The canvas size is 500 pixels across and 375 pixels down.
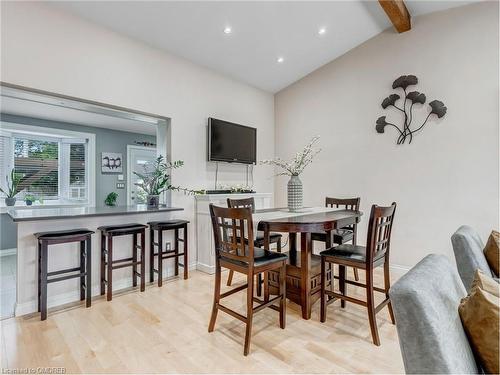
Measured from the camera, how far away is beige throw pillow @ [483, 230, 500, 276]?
172cm

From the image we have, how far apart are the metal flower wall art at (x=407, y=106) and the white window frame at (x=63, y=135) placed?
17.2 feet

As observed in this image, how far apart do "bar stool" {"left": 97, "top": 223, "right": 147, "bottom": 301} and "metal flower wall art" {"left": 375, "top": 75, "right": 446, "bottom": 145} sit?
355cm

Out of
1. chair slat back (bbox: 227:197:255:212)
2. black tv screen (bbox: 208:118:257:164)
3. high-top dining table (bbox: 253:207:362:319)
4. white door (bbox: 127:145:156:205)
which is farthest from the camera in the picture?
white door (bbox: 127:145:156:205)

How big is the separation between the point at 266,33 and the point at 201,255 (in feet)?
10.2

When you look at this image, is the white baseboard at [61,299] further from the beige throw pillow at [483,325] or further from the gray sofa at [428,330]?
the beige throw pillow at [483,325]

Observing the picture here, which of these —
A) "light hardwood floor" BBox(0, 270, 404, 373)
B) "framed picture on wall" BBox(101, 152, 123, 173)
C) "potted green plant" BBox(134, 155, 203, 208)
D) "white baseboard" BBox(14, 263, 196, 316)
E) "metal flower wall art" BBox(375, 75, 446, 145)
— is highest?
"metal flower wall art" BBox(375, 75, 446, 145)

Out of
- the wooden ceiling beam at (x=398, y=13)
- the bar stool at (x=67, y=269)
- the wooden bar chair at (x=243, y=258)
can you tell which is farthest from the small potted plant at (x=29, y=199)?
the wooden ceiling beam at (x=398, y=13)

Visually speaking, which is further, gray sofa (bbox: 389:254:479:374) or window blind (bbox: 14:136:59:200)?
window blind (bbox: 14:136:59:200)

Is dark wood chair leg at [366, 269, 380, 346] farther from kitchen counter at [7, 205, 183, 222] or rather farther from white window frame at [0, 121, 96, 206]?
white window frame at [0, 121, 96, 206]

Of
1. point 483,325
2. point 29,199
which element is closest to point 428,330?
point 483,325

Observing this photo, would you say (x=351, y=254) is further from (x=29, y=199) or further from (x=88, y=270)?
(x=29, y=199)

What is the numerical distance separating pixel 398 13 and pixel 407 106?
113 centimetres

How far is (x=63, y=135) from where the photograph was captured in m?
5.07

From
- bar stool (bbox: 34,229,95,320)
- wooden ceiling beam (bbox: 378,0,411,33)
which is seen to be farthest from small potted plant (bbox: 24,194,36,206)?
wooden ceiling beam (bbox: 378,0,411,33)
